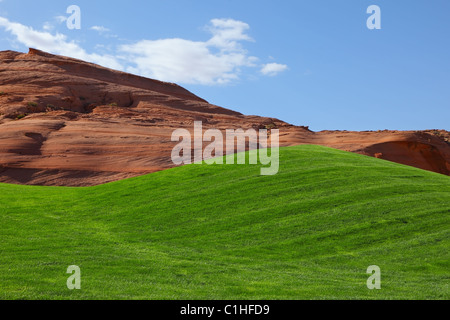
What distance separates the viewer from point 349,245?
1491cm

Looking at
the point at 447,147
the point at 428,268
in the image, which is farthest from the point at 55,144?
the point at 447,147

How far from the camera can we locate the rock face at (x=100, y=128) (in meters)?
31.2

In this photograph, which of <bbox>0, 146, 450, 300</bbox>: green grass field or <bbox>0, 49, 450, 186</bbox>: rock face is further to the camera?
<bbox>0, 49, 450, 186</bbox>: rock face

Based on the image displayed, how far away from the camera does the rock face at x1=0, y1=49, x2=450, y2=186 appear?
31.2m

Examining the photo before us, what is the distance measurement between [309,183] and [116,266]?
11.7 m

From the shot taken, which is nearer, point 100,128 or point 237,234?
point 237,234

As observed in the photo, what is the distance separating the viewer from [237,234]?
623 inches

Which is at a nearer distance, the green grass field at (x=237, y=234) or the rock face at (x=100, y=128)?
the green grass field at (x=237, y=234)

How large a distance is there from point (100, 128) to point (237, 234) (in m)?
23.5

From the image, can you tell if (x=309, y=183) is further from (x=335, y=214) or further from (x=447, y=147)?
(x=447, y=147)

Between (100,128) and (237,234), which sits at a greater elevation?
(100,128)

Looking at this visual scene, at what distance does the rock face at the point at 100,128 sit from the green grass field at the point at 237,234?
6355mm

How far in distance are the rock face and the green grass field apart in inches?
250

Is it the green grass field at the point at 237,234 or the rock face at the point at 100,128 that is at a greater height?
the rock face at the point at 100,128
